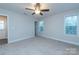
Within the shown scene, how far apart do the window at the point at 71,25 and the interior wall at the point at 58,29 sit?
24cm

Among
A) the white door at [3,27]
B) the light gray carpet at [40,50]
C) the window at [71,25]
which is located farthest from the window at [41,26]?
the light gray carpet at [40,50]

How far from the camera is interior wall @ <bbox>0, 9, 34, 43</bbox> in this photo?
5891mm

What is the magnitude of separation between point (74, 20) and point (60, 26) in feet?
3.96

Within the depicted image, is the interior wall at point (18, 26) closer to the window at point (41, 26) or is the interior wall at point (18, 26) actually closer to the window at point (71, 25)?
the window at point (41, 26)

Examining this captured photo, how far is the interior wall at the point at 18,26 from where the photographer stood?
19.3ft

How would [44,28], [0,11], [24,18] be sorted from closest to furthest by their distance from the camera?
[0,11]
[24,18]
[44,28]

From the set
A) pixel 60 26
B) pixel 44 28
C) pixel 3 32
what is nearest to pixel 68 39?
pixel 60 26

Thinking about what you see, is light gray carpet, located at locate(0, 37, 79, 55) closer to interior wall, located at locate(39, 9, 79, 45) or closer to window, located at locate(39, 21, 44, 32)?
interior wall, located at locate(39, 9, 79, 45)

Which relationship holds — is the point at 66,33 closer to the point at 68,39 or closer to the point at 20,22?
the point at 68,39

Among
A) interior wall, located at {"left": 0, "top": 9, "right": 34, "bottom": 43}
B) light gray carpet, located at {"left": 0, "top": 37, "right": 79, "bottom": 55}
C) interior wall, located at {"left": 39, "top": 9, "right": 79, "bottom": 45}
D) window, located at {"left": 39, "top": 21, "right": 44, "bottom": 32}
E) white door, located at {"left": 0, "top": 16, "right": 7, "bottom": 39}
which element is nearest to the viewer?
light gray carpet, located at {"left": 0, "top": 37, "right": 79, "bottom": 55}

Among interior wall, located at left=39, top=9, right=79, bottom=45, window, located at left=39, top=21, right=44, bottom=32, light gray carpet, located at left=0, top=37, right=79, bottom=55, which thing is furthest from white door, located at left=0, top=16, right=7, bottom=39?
interior wall, located at left=39, top=9, right=79, bottom=45

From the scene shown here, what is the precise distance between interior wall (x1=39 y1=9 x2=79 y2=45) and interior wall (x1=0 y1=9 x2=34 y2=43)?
4.85 ft
